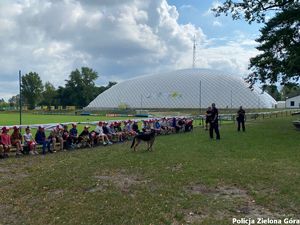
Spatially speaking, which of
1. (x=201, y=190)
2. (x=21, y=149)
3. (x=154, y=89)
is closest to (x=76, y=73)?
(x=154, y=89)

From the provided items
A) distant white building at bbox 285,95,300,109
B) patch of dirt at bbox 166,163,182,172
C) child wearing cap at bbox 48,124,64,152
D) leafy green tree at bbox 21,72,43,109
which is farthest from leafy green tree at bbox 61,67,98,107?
patch of dirt at bbox 166,163,182,172

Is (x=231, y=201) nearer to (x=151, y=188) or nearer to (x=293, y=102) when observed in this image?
(x=151, y=188)

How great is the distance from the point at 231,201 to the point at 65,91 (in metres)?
118

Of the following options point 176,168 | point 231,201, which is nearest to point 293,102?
point 176,168

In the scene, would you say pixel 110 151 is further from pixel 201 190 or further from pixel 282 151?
pixel 201 190

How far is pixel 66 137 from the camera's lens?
1549 cm

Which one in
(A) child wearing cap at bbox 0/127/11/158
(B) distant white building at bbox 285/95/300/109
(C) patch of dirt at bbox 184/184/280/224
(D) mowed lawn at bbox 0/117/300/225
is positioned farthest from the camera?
(B) distant white building at bbox 285/95/300/109

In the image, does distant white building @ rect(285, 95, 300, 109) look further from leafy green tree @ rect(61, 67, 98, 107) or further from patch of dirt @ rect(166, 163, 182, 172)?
patch of dirt @ rect(166, 163, 182, 172)

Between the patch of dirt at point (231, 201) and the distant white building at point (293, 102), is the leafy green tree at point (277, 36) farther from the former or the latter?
the distant white building at point (293, 102)

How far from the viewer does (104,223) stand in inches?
222

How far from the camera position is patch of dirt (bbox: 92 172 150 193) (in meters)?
7.84

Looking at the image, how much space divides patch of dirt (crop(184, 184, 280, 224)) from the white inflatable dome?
68502mm

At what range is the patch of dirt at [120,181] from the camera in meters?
7.84

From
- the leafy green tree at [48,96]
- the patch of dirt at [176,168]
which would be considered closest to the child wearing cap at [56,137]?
the patch of dirt at [176,168]
